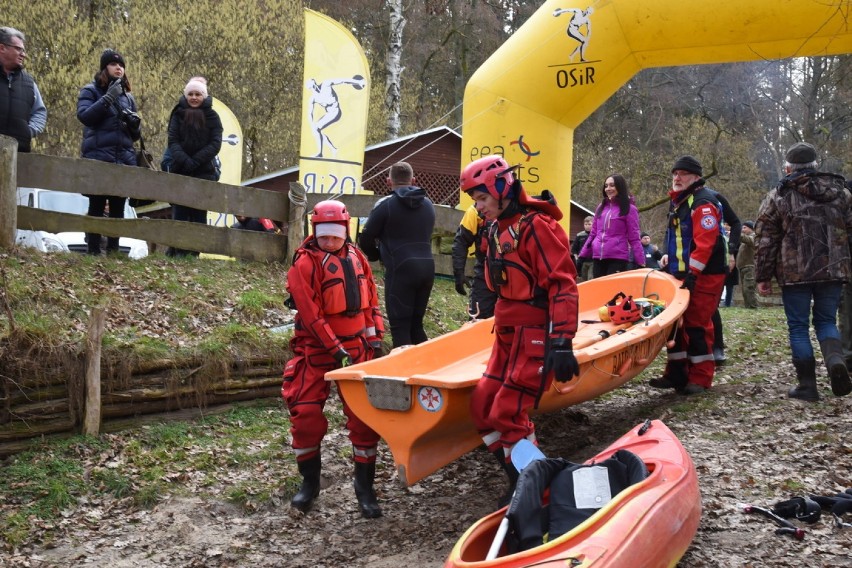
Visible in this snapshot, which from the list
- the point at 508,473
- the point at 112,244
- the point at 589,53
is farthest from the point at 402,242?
the point at 589,53

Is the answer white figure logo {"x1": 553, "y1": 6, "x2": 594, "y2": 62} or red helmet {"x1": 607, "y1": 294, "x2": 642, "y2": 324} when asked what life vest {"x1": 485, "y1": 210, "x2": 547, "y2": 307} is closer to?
red helmet {"x1": 607, "y1": 294, "x2": 642, "y2": 324}

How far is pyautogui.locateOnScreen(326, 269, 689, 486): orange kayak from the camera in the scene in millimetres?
5125

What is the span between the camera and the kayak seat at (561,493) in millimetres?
3932

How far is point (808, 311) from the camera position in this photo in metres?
7.04

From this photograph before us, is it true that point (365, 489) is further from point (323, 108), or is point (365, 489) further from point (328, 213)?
point (323, 108)

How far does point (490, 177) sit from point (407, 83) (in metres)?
21.3

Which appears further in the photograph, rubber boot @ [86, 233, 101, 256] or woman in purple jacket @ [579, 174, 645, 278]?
rubber boot @ [86, 233, 101, 256]

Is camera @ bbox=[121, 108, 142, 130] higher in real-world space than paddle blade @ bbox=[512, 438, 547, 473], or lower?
higher

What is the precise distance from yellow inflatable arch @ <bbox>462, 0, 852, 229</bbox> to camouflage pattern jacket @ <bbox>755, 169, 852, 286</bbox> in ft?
8.73

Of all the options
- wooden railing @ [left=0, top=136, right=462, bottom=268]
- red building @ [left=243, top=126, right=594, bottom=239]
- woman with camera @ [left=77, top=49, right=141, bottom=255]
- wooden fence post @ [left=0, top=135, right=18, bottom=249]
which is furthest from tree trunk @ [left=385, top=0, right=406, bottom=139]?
wooden fence post @ [left=0, top=135, right=18, bottom=249]

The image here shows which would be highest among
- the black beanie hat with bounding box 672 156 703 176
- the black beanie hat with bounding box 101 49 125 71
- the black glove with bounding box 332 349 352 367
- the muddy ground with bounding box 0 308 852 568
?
the black beanie hat with bounding box 101 49 125 71

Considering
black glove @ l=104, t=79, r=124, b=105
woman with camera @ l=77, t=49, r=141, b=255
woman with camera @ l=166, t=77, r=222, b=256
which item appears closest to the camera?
→ black glove @ l=104, t=79, r=124, b=105

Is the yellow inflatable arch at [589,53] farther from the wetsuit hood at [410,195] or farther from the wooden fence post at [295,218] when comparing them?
the wetsuit hood at [410,195]

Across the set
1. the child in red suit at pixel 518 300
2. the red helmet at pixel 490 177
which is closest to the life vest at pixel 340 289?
the child in red suit at pixel 518 300
